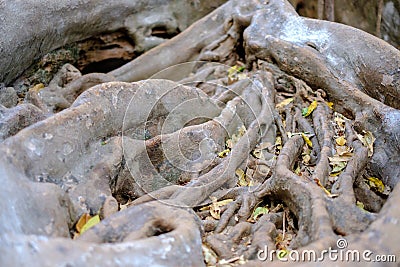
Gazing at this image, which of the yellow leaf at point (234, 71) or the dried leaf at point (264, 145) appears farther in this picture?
the yellow leaf at point (234, 71)

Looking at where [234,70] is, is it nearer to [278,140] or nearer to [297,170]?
[278,140]

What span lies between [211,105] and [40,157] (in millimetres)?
1258

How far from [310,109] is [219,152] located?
0.68 meters

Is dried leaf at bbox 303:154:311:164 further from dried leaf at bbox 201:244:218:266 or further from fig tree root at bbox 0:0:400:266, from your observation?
dried leaf at bbox 201:244:218:266

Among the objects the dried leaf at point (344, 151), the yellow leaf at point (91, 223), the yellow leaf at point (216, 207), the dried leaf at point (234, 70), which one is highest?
the yellow leaf at point (91, 223)

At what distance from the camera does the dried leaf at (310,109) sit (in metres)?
3.22

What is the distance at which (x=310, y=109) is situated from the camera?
10.6 feet

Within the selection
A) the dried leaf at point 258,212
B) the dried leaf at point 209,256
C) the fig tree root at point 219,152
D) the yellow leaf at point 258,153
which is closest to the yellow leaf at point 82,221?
the fig tree root at point 219,152

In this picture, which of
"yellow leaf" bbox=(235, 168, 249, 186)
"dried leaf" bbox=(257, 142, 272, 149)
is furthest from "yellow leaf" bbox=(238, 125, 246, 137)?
"yellow leaf" bbox=(235, 168, 249, 186)

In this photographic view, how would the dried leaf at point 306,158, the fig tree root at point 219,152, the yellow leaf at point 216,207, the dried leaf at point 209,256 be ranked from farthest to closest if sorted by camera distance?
the dried leaf at point 306,158
the yellow leaf at point 216,207
the dried leaf at point 209,256
the fig tree root at point 219,152

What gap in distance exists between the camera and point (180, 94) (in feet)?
10.3

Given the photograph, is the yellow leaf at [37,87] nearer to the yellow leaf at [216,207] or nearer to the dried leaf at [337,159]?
the yellow leaf at [216,207]

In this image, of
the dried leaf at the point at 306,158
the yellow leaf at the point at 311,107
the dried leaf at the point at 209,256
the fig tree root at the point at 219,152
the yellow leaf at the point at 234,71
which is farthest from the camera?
the yellow leaf at the point at 234,71

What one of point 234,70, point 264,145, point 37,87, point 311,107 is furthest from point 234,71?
point 37,87
